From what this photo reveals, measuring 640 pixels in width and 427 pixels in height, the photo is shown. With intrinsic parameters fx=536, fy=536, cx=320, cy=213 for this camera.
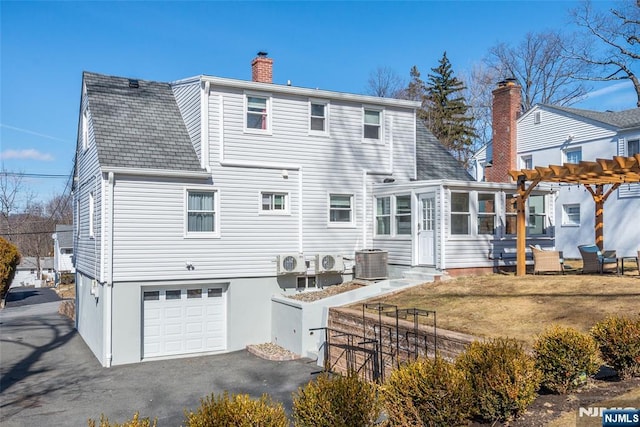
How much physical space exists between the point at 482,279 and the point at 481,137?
95.9ft

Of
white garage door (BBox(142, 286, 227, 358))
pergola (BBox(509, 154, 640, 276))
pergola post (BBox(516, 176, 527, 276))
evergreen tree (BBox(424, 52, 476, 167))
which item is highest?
evergreen tree (BBox(424, 52, 476, 167))

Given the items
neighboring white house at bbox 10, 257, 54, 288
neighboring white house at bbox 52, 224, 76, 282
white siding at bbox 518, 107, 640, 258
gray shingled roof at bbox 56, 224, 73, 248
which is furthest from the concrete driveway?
neighboring white house at bbox 10, 257, 54, 288

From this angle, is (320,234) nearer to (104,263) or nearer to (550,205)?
(104,263)

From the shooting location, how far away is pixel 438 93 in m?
42.3

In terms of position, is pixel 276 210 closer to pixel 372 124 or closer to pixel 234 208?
pixel 234 208

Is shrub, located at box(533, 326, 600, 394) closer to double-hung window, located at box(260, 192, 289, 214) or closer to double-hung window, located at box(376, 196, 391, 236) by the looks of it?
double-hung window, located at box(376, 196, 391, 236)

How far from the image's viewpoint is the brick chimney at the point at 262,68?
17844mm

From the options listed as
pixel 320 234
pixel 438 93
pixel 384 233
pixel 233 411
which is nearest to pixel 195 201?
pixel 320 234

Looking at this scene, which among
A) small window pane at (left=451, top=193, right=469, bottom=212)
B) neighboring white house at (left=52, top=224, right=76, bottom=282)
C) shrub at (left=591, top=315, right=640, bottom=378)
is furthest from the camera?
neighboring white house at (left=52, top=224, right=76, bottom=282)

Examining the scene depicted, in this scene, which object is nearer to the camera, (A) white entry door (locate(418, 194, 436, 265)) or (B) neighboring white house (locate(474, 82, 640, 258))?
(A) white entry door (locate(418, 194, 436, 265))

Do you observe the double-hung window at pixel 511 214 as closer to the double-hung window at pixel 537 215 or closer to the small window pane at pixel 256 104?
the double-hung window at pixel 537 215

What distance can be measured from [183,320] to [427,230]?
7.54m

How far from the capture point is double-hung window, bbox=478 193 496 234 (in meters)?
16.1

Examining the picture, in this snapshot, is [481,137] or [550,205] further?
[481,137]
